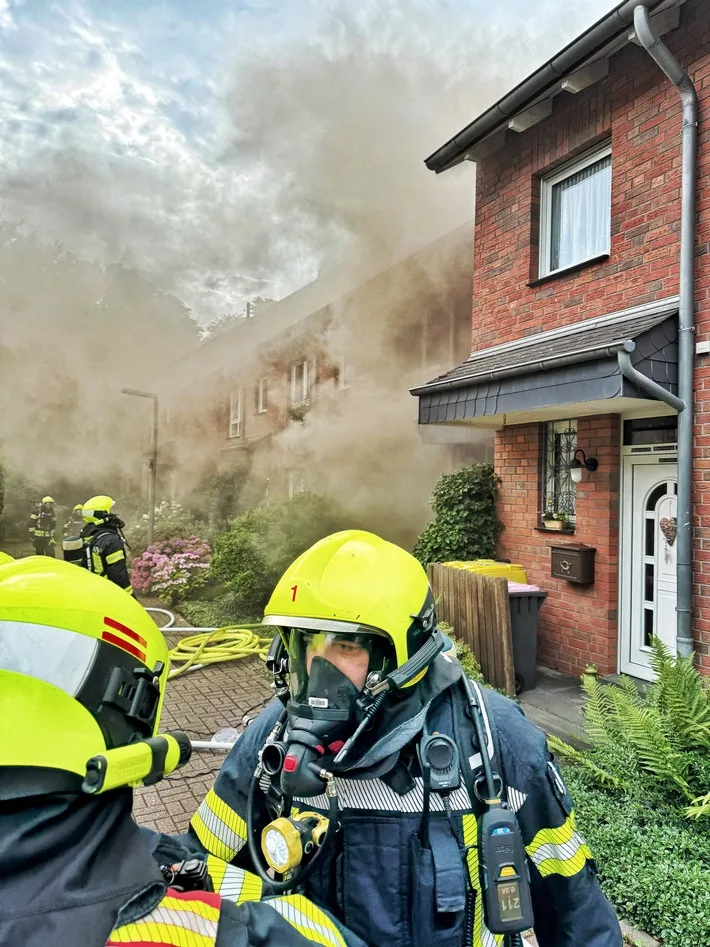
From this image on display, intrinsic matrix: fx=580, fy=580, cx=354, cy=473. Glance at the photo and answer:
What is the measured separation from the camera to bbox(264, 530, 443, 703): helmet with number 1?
1.26m

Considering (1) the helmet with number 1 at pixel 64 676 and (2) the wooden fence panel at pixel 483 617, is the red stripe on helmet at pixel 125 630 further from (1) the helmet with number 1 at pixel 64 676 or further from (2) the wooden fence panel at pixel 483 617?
(2) the wooden fence panel at pixel 483 617

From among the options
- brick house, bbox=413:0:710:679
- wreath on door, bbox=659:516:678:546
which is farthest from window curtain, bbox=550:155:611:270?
wreath on door, bbox=659:516:678:546

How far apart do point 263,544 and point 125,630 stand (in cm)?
798

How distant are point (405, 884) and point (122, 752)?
0.69 m

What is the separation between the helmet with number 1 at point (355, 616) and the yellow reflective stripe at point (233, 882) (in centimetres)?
34

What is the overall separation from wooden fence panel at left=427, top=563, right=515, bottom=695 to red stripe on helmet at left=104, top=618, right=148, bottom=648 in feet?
14.5

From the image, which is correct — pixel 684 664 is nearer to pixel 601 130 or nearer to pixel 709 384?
pixel 709 384

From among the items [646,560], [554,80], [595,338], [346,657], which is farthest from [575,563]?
[346,657]

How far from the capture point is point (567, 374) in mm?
4789

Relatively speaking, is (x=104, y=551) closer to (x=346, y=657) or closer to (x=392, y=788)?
(x=346, y=657)

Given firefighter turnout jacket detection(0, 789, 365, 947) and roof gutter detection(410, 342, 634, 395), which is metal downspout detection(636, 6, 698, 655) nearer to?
roof gutter detection(410, 342, 634, 395)

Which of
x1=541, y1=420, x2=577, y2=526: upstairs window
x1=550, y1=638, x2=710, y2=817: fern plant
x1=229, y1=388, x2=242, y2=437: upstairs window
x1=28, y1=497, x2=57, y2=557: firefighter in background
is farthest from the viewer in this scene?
x1=229, y1=388, x2=242, y2=437: upstairs window

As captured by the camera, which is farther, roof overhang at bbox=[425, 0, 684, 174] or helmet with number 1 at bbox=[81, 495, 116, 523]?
helmet with number 1 at bbox=[81, 495, 116, 523]

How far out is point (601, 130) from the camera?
18.5ft
